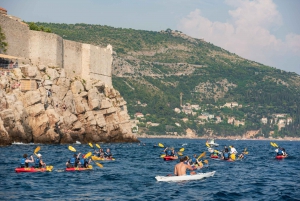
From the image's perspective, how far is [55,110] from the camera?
6700 cm

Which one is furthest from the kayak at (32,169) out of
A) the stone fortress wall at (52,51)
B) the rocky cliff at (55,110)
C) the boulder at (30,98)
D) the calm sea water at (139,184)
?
the stone fortress wall at (52,51)

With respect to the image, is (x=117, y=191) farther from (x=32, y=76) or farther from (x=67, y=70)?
(x=67, y=70)

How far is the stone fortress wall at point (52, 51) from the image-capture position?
6900cm

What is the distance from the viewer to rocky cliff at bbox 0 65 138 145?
58.6 metres

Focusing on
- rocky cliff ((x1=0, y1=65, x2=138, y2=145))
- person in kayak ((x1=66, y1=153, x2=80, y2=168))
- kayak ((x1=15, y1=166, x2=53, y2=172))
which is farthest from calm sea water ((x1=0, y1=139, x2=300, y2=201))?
rocky cliff ((x1=0, y1=65, x2=138, y2=145))

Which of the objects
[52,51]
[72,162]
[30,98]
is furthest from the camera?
[52,51]

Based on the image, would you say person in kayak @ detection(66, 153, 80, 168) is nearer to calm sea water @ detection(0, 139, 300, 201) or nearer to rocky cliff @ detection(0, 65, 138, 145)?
calm sea water @ detection(0, 139, 300, 201)

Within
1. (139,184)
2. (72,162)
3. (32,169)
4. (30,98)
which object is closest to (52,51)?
(30,98)

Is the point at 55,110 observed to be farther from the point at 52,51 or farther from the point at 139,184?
the point at 139,184

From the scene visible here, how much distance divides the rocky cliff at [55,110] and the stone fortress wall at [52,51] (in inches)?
76.6

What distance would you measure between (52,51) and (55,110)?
35.8 feet

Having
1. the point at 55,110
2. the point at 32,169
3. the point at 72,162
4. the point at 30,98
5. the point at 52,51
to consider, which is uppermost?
the point at 52,51

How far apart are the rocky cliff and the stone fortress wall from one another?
1.95 meters

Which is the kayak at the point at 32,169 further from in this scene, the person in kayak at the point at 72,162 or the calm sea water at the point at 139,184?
the person in kayak at the point at 72,162
